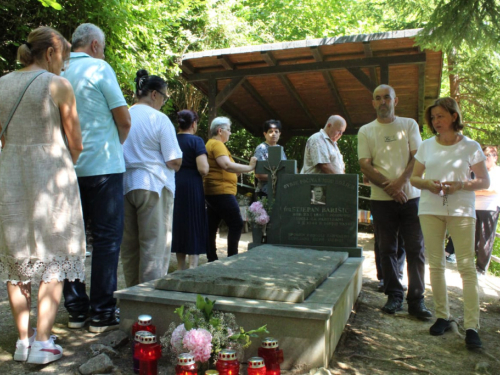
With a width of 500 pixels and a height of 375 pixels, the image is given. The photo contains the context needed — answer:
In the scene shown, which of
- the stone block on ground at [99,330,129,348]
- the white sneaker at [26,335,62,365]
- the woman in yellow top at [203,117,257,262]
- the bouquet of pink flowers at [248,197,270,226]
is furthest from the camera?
the bouquet of pink flowers at [248,197,270,226]

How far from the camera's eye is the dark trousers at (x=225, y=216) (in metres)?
5.63

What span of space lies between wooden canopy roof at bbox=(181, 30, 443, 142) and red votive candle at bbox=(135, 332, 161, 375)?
549 centimetres

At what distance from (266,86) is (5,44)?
16.2 feet

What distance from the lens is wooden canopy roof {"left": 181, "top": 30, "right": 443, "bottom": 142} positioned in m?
7.83

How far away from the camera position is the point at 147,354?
2568 mm

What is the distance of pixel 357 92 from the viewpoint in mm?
10641

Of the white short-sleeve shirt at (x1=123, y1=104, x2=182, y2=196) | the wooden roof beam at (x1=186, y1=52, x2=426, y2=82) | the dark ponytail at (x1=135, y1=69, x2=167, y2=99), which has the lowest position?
the white short-sleeve shirt at (x1=123, y1=104, x2=182, y2=196)

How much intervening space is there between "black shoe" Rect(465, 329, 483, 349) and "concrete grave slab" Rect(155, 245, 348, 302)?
3.53 feet

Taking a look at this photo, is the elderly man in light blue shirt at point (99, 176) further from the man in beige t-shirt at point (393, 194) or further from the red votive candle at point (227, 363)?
the man in beige t-shirt at point (393, 194)

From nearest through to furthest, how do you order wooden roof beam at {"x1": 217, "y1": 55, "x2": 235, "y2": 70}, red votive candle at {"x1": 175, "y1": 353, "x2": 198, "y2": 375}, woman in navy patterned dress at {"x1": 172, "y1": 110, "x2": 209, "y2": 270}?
red votive candle at {"x1": 175, "y1": 353, "x2": 198, "y2": 375}
woman in navy patterned dress at {"x1": 172, "y1": 110, "x2": 209, "y2": 270}
wooden roof beam at {"x1": 217, "y1": 55, "x2": 235, "y2": 70}

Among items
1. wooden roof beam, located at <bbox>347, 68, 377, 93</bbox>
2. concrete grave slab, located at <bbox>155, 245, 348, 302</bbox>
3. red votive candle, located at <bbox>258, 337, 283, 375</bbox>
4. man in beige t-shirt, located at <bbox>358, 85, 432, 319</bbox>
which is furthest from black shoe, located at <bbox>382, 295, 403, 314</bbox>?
wooden roof beam, located at <bbox>347, 68, 377, 93</bbox>

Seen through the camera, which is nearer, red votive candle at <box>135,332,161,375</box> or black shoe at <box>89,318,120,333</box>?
red votive candle at <box>135,332,161,375</box>

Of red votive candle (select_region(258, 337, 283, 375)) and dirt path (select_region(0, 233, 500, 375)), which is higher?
red votive candle (select_region(258, 337, 283, 375))

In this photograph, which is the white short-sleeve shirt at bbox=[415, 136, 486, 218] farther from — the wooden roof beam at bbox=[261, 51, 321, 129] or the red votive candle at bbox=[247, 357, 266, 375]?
the wooden roof beam at bbox=[261, 51, 321, 129]
